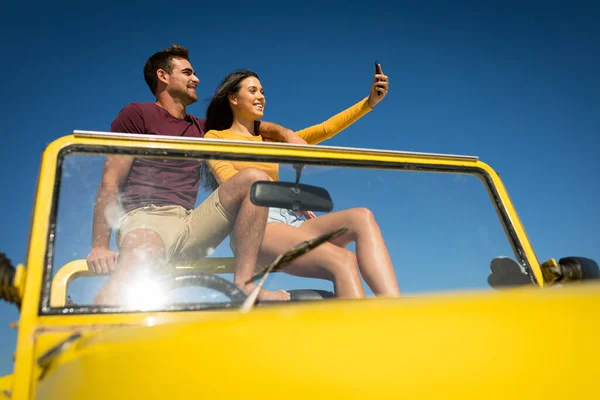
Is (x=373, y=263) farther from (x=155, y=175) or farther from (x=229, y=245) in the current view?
(x=155, y=175)

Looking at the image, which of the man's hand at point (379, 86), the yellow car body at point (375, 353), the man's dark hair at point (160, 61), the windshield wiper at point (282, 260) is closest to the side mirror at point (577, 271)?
the windshield wiper at point (282, 260)

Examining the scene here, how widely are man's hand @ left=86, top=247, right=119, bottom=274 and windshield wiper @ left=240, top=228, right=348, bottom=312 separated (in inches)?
18.0

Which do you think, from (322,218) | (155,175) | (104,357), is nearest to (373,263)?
(322,218)

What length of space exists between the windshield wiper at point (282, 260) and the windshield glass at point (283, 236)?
0.06m

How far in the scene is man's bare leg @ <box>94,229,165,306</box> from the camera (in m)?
1.46

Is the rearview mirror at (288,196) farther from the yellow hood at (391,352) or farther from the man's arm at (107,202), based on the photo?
the yellow hood at (391,352)

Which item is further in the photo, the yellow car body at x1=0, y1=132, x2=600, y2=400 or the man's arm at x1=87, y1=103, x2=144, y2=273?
the man's arm at x1=87, y1=103, x2=144, y2=273

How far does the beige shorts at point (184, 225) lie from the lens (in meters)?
1.71

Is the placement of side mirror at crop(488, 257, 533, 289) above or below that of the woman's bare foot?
above

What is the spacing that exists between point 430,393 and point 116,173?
135cm

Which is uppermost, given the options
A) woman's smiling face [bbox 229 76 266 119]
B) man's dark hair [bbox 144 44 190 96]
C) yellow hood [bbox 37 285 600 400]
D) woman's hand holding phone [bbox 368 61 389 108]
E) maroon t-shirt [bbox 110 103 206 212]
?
man's dark hair [bbox 144 44 190 96]

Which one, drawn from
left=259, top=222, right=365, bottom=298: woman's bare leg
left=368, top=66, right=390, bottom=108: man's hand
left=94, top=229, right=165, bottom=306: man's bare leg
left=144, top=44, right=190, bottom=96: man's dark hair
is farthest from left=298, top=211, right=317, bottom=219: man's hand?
left=144, top=44, right=190, bottom=96: man's dark hair

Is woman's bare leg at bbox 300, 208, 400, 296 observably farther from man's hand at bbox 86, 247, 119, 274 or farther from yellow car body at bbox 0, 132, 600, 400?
yellow car body at bbox 0, 132, 600, 400

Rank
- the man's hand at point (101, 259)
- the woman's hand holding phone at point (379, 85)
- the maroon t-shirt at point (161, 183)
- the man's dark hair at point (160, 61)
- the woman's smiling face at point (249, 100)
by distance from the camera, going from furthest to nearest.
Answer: the man's dark hair at point (160, 61) < the woman's hand holding phone at point (379, 85) < the woman's smiling face at point (249, 100) < the maroon t-shirt at point (161, 183) < the man's hand at point (101, 259)
